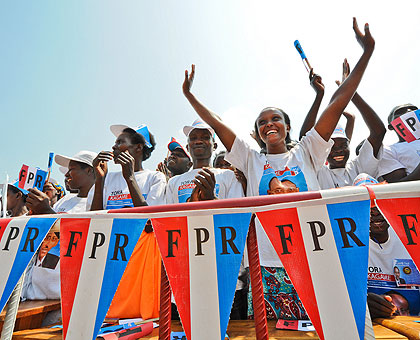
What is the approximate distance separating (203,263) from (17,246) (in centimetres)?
104

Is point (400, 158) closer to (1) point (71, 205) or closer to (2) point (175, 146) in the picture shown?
(2) point (175, 146)

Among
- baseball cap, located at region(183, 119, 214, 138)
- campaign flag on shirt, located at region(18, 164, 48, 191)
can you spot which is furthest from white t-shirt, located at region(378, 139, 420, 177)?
campaign flag on shirt, located at region(18, 164, 48, 191)

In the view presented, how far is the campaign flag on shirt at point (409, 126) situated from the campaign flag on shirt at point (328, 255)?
7.61 ft

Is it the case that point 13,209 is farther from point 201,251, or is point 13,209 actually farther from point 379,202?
point 379,202

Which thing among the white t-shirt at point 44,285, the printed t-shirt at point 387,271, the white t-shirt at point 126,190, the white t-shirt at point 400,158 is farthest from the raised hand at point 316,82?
the white t-shirt at point 44,285

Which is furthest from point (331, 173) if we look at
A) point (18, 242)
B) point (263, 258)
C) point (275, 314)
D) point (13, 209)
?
point (13, 209)

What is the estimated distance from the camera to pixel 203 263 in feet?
4.12

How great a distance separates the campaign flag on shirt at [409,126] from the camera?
2928 millimetres

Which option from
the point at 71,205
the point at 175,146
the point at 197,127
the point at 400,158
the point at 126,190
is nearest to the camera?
Answer: the point at 126,190

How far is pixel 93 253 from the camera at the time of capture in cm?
139

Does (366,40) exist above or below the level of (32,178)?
above

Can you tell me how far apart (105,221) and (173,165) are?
122 inches

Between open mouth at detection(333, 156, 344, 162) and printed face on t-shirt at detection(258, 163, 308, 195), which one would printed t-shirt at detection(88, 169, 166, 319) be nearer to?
printed face on t-shirt at detection(258, 163, 308, 195)

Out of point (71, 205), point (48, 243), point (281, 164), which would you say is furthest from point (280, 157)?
point (71, 205)
